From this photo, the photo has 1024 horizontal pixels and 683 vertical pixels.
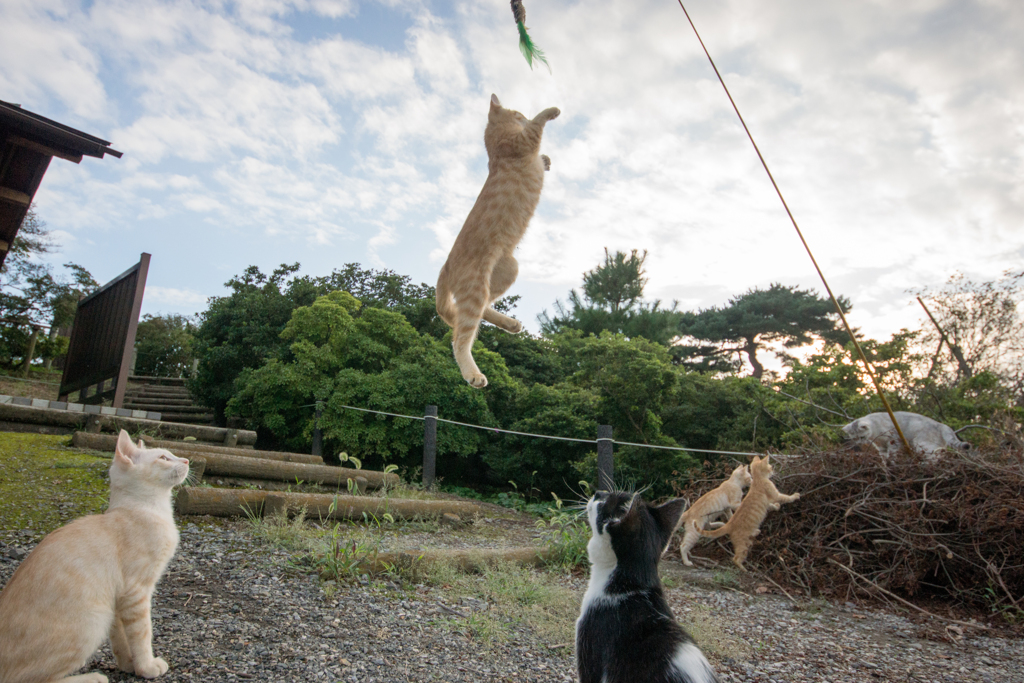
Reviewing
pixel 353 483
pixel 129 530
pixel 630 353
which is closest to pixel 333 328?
pixel 353 483

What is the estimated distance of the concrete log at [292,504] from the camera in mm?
3965

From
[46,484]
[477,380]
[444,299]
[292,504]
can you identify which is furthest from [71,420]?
[477,380]

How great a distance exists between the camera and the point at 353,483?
5348 millimetres

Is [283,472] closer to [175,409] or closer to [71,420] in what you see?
[71,420]

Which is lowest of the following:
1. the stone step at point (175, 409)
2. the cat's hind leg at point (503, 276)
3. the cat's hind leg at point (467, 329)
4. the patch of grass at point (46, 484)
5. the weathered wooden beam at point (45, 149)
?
the patch of grass at point (46, 484)

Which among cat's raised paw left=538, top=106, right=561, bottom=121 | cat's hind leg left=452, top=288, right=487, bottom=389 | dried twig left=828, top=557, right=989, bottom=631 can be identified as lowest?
dried twig left=828, top=557, right=989, bottom=631

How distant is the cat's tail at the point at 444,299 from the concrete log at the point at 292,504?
3.03 meters

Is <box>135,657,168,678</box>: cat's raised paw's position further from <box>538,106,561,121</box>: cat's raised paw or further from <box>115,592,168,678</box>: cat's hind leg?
<box>538,106,561,121</box>: cat's raised paw

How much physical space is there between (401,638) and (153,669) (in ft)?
3.38

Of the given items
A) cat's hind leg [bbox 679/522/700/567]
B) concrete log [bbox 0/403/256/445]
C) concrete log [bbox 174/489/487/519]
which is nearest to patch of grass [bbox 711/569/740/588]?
cat's hind leg [bbox 679/522/700/567]

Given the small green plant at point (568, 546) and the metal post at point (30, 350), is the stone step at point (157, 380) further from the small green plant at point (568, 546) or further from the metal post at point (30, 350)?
the small green plant at point (568, 546)

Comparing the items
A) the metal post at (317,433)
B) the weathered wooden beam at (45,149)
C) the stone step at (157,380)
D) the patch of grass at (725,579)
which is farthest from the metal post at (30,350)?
the patch of grass at (725,579)

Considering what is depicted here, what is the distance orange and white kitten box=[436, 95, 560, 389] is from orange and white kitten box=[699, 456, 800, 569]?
3287mm

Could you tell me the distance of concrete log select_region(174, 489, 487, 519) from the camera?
3965 millimetres
